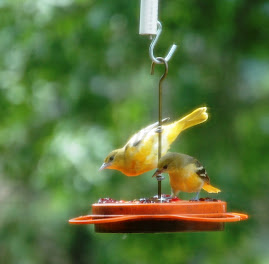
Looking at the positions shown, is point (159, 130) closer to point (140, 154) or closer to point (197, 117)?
point (140, 154)

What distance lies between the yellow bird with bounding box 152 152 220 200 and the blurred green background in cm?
444

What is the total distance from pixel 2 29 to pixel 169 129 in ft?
15.2

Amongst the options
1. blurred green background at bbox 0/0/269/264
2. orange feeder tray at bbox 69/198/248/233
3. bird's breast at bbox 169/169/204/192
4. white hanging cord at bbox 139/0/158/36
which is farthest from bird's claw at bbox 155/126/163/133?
blurred green background at bbox 0/0/269/264

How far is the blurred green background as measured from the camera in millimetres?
9555

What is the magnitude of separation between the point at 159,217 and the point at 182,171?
673mm

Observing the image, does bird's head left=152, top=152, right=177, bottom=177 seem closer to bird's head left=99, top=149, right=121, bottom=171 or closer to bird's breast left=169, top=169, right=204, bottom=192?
bird's breast left=169, top=169, right=204, bottom=192

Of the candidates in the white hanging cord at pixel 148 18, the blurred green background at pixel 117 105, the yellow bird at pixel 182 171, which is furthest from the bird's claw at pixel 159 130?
the blurred green background at pixel 117 105

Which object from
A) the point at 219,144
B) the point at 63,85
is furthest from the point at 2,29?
the point at 219,144

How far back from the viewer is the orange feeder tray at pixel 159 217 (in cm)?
435

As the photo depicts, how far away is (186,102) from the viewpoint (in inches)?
379

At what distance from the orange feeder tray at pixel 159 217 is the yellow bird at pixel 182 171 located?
29 centimetres

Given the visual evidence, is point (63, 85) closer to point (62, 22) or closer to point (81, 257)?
point (62, 22)

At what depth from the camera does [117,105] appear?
10594 mm

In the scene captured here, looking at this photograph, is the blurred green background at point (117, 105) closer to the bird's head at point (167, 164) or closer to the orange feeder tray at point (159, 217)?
the bird's head at point (167, 164)
